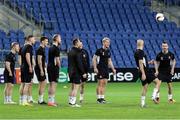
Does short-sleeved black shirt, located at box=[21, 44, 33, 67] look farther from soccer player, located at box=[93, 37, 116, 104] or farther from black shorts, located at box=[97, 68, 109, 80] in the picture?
black shorts, located at box=[97, 68, 109, 80]

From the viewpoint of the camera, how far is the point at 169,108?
65.7 ft

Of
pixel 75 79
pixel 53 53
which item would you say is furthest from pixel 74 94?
pixel 53 53

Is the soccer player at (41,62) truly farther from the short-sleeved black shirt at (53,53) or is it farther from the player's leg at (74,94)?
the player's leg at (74,94)

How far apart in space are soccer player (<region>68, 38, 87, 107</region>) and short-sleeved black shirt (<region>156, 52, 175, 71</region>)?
3.57 meters

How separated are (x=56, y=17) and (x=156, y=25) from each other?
807cm

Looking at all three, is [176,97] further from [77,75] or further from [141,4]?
[141,4]

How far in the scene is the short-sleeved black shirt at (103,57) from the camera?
22.7 m

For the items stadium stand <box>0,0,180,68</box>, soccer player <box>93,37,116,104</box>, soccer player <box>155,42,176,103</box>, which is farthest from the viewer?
stadium stand <box>0,0,180,68</box>

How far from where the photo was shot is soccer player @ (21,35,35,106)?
→ 20722mm

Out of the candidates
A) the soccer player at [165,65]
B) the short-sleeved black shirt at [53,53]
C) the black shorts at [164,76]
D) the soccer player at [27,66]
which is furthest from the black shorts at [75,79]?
the black shorts at [164,76]

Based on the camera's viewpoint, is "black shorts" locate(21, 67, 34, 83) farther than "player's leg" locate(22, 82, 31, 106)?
Yes

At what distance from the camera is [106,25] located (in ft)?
152

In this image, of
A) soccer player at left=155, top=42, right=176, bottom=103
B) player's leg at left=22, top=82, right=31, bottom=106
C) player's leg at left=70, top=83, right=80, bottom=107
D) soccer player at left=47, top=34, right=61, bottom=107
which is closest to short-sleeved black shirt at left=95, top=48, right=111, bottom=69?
soccer player at left=155, top=42, right=176, bottom=103

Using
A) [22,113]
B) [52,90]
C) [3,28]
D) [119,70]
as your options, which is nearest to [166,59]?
[52,90]
